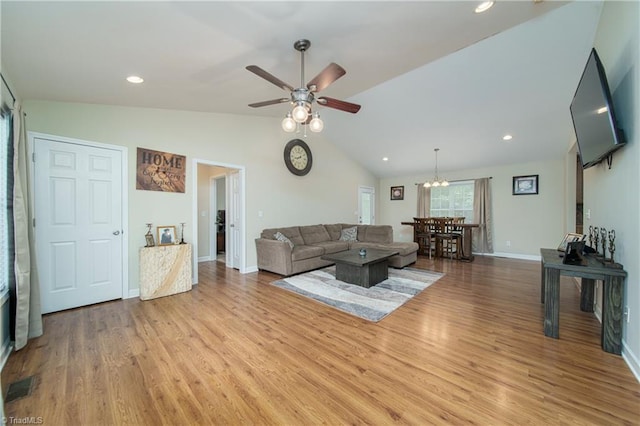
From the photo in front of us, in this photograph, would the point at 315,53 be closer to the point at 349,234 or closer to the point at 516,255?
the point at 349,234

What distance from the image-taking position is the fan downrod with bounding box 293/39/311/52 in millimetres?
2307

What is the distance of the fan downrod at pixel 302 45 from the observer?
7.57 feet

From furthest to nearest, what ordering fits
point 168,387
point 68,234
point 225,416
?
point 68,234
point 168,387
point 225,416

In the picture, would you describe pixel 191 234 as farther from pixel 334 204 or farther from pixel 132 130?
pixel 334 204

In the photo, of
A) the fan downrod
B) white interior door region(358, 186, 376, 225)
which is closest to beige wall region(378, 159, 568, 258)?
white interior door region(358, 186, 376, 225)

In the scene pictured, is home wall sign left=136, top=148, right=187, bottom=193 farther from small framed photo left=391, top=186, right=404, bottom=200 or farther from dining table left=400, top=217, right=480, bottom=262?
small framed photo left=391, top=186, right=404, bottom=200

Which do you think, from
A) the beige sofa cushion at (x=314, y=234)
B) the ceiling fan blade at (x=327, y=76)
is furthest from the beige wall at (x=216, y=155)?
the ceiling fan blade at (x=327, y=76)

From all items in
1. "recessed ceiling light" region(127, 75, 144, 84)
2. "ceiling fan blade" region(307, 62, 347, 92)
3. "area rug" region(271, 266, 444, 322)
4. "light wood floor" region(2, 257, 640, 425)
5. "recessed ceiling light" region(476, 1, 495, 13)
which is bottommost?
"light wood floor" region(2, 257, 640, 425)

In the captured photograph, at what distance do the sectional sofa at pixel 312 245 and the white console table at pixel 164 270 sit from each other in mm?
1435

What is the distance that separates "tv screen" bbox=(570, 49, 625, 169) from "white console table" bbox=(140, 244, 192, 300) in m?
4.87

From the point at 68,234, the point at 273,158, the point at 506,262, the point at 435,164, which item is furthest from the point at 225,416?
the point at 435,164

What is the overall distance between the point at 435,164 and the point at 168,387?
24.1ft

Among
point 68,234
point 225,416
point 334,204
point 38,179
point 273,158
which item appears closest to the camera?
point 225,416

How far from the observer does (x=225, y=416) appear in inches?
57.2
